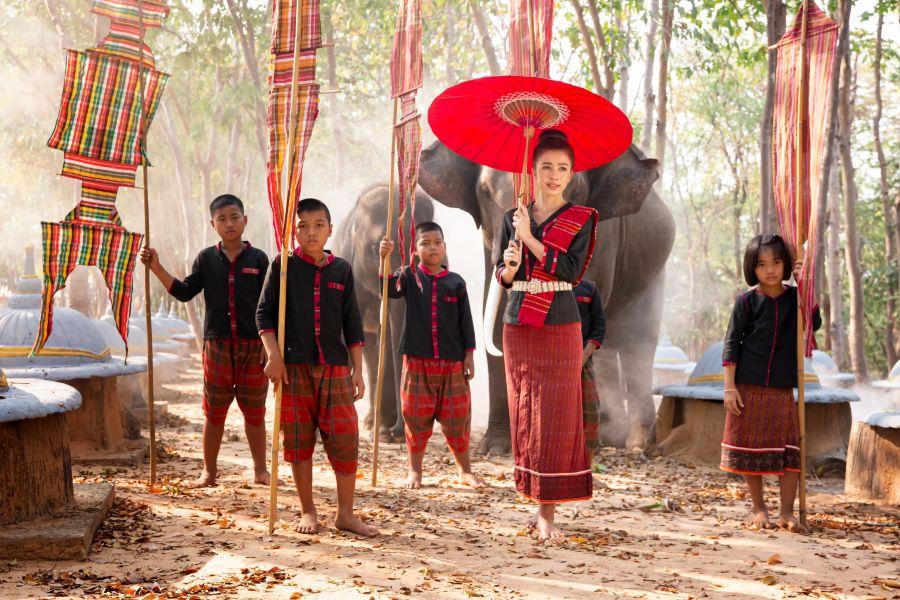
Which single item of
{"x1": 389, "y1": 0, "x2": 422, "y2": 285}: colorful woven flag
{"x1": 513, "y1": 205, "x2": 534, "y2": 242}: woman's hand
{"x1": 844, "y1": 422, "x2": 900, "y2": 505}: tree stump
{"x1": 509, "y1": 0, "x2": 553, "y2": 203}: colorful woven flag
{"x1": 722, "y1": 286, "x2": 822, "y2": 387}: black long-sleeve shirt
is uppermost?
{"x1": 509, "y1": 0, "x2": 553, "y2": 203}: colorful woven flag

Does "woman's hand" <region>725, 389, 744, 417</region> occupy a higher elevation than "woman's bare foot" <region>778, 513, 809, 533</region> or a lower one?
higher

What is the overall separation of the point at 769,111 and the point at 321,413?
681cm

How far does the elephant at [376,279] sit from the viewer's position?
8062 mm

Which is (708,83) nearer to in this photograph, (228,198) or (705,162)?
(705,162)

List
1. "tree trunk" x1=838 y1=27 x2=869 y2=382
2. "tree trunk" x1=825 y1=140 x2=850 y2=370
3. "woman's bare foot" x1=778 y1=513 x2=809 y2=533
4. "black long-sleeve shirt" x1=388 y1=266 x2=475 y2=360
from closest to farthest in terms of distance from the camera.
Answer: "woman's bare foot" x1=778 y1=513 x2=809 y2=533
"black long-sleeve shirt" x1=388 y1=266 x2=475 y2=360
"tree trunk" x1=838 y1=27 x2=869 y2=382
"tree trunk" x1=825 y1=140 x2=850 y2=370

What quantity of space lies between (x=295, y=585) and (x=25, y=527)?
139 cm

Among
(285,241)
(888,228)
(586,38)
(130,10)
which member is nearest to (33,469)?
(285,241)

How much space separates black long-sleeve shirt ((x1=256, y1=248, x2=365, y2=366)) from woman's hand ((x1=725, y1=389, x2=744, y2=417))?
7.03ft

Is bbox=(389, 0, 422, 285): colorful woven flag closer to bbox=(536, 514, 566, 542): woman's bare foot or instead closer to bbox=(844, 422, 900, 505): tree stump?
bbox=(536, 514, 566, 542): woman's bare foot

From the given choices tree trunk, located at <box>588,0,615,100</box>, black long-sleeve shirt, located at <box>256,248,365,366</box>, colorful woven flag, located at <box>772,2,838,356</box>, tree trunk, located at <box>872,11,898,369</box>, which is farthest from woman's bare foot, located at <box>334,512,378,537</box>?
tree trunk, located at <box>872,11,898,369</box>

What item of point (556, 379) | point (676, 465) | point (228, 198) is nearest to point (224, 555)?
point (556, 379)

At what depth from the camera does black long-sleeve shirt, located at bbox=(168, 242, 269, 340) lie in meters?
Result: 5.54

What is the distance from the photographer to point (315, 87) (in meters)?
4.82

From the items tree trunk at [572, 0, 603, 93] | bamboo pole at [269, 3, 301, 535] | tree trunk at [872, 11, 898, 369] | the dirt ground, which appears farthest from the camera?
tree trunk at [872, 11, 898, 369]
